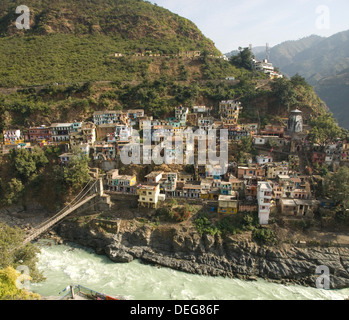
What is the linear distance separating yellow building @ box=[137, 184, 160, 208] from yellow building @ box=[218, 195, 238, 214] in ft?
16.7

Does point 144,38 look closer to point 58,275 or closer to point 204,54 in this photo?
point 204,54

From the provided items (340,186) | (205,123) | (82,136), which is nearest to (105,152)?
(82,136)

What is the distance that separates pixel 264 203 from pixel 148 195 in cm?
890

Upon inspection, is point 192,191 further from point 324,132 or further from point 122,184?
point 324,132

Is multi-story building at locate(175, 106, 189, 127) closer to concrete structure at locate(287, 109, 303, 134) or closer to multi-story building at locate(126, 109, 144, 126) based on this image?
multi-story building at locate(126, 109, 144, 126)

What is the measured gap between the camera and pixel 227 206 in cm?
2016

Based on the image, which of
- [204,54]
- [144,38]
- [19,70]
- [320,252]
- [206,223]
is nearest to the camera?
[320,252]

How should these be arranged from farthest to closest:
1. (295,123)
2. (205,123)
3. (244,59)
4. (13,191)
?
(244,59) → (205,123) → (295,123) → (13,191)

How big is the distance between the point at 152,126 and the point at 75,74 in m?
17.4

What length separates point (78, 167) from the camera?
23.0 metres

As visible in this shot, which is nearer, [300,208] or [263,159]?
[300,208]

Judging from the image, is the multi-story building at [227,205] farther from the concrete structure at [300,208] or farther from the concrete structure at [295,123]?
the concrete structure at [295,123]

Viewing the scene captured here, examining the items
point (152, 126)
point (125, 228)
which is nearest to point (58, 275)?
point (125, 228)

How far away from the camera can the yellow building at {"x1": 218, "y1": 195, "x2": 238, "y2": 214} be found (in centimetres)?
2003
